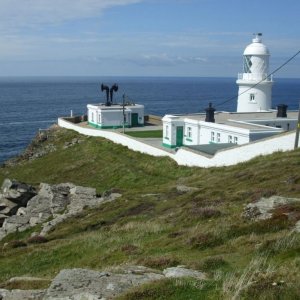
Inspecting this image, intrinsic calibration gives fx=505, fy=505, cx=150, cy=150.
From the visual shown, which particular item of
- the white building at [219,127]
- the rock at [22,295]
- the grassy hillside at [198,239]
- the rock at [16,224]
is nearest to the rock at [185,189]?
the grassy hillside at [198,239]

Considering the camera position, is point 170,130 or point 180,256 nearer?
point 180,256

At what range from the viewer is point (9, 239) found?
23922 millimetres

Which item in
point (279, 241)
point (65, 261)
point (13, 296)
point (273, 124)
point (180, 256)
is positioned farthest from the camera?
point (273, 124)

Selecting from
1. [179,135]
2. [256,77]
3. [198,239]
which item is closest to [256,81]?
[256,77]

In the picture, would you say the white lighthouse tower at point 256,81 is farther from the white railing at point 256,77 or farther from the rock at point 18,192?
the rock at point 18,192

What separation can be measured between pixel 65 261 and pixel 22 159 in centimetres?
4430

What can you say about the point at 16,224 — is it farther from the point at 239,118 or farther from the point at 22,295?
the point at 239,118

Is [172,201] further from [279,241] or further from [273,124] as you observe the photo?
[273,124]

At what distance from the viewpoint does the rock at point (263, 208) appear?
1574 centimetres

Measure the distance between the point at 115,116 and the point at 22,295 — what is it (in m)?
52.9

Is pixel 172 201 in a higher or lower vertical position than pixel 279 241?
lower

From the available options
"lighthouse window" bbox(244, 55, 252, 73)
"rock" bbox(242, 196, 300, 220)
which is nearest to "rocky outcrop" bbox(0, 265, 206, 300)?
"rock" bbox(242, 196, 300, 220)

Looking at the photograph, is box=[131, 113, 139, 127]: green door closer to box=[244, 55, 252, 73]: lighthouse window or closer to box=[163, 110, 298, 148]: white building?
box=[244, 55, 252, 73]: lighthouse window

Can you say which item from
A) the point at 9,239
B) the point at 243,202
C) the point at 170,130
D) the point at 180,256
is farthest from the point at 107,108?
the point at 180,256
